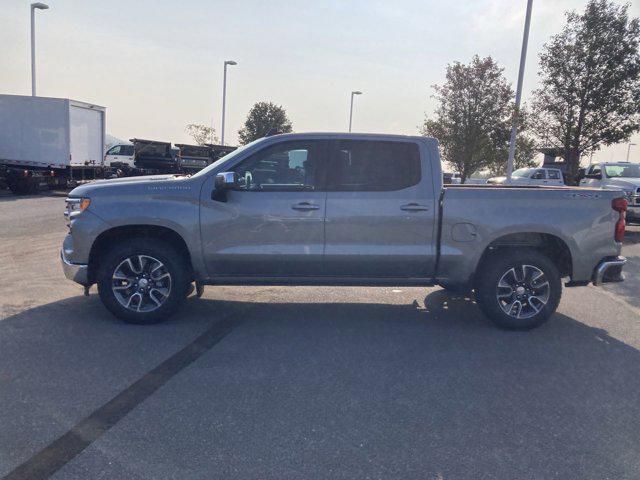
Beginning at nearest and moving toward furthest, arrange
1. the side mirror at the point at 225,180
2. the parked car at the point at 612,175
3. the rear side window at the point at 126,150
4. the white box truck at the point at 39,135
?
the side mirror at the point at 225,180 → the parked car at the point at 612,175 → the white box truck at the point at 39,135 → the rear side window at the point at 126,150

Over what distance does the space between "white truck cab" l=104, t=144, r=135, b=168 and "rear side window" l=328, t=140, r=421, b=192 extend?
86.7 ft

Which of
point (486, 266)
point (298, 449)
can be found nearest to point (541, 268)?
point (486, 266)

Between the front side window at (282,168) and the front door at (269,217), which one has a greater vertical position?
the front side window at (282,168)

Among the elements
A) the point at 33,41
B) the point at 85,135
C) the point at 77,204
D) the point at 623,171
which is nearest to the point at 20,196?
the point at 85,135

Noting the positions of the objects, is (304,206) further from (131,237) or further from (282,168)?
(131,237)

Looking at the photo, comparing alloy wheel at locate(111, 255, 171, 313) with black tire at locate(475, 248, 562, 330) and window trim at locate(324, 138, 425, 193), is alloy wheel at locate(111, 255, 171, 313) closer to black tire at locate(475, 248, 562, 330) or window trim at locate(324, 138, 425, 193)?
window trim at locate(324, 138, 425, 193)

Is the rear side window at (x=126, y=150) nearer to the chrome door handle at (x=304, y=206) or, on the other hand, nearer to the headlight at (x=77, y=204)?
the headlight at (x=77, y=204)

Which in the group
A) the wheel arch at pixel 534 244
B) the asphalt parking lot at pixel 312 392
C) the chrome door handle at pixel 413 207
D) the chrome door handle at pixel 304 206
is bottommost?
the asphalt parking lot at pixel 312 392

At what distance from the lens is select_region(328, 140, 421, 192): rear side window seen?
584cm

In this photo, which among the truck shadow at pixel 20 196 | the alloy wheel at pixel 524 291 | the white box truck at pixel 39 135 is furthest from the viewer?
the white box truck at pixel 39 135

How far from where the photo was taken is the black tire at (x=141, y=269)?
224 inches

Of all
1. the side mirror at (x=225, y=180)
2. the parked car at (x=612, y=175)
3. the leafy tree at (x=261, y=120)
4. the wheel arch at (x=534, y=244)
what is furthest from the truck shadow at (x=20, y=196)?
the leafy tree at (x=261, y=120)

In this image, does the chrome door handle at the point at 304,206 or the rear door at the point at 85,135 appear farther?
the rear door at the point at 85,135

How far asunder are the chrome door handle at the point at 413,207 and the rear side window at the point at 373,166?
0.66 feet
